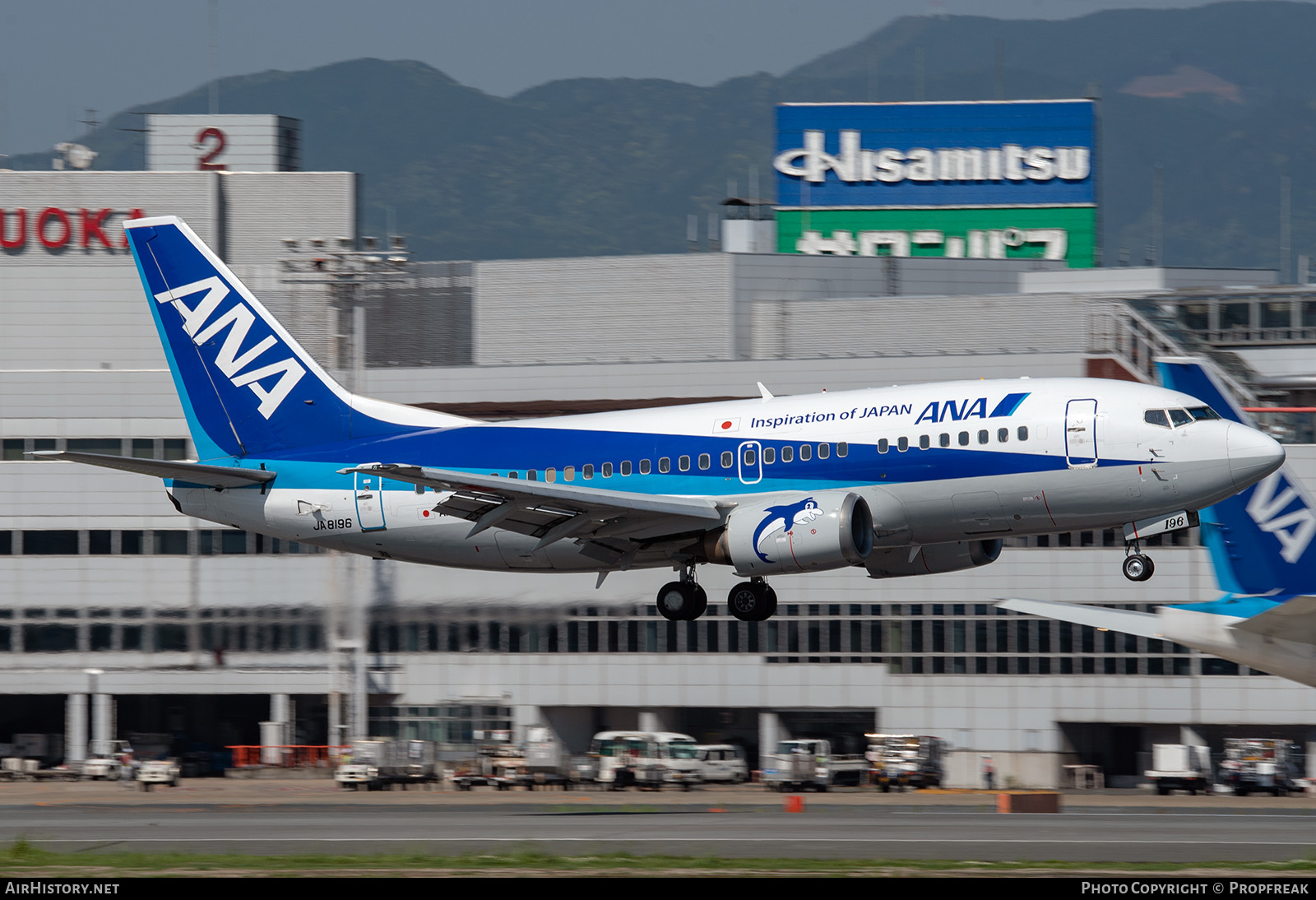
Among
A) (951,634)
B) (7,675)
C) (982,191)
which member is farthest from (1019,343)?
(7,675)

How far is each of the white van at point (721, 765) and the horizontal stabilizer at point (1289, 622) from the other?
97.9ft

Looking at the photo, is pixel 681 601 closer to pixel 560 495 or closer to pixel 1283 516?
pixel 560 495

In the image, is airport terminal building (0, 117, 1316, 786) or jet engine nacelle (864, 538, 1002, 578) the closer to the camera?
jet engine nacelle (864, 538, 1002, 578)

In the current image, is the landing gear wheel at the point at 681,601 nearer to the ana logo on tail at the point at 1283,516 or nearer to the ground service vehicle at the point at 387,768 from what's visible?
the ana logo on tail at the point at 1283,516

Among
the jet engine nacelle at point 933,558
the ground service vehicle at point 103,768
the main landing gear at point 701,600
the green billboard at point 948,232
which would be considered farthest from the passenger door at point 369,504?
the green billboard at point 948,232

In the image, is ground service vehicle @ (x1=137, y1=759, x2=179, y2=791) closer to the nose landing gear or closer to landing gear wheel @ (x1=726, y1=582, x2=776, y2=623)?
the nose landing gear

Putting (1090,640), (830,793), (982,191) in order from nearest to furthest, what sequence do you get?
(830,793)
(1090,640)
(982,191)

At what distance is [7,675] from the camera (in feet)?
269

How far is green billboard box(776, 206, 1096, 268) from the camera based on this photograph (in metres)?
120

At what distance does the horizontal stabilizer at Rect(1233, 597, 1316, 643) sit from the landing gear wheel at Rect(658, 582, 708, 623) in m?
14.2

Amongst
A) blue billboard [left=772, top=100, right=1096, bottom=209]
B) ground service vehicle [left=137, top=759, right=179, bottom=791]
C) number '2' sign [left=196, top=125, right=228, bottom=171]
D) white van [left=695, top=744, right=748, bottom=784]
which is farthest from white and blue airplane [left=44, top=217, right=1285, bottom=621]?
blue billboard [left=772, top=100, right=1096, bottom=209]

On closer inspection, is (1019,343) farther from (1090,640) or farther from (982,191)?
(982,191)

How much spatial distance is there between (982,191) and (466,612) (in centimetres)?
6714

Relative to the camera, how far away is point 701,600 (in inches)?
1645
